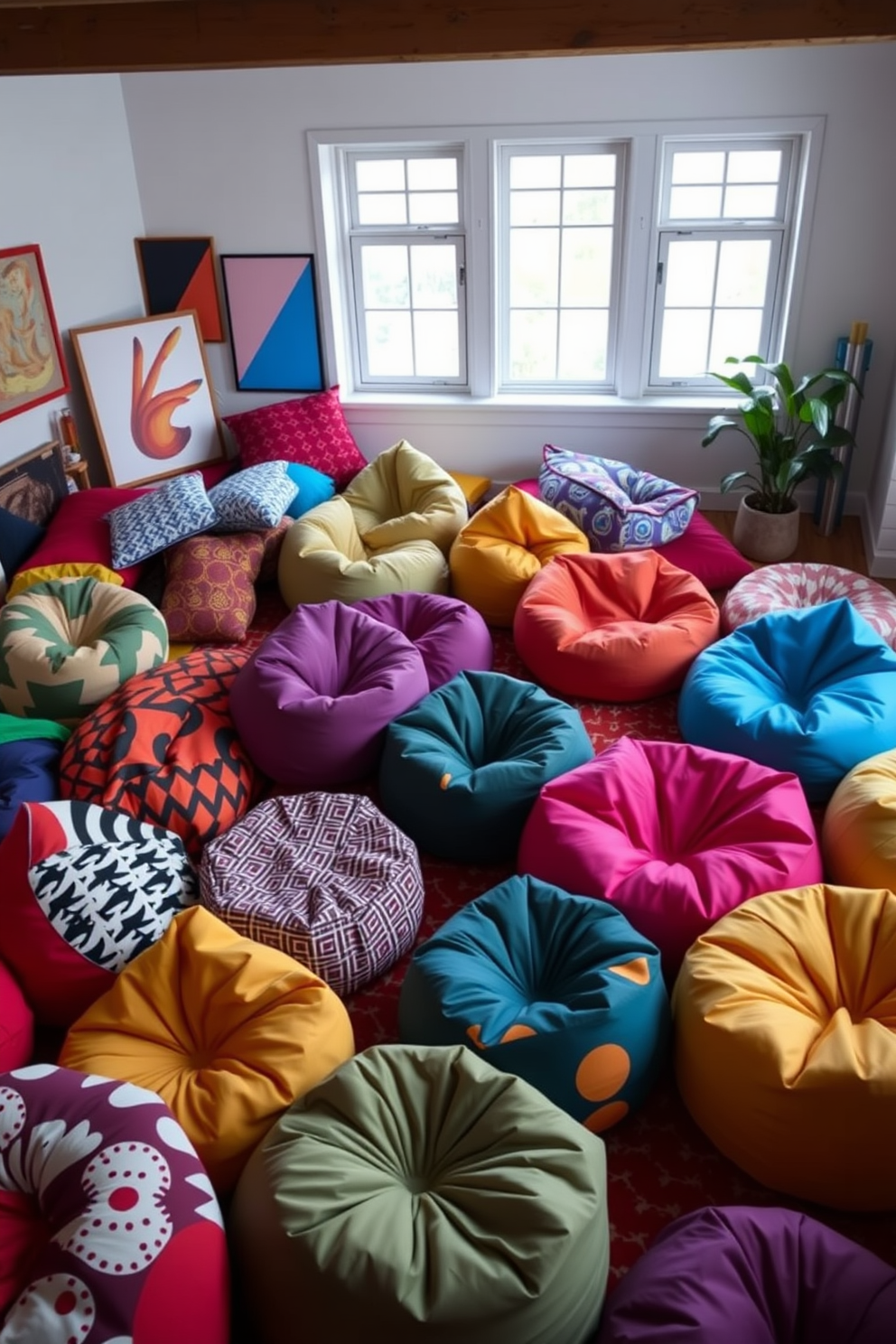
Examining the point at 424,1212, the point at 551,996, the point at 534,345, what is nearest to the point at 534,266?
the point at 534,345

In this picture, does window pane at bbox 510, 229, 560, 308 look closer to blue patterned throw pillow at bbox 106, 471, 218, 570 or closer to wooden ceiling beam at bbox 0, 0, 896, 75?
blue patterned throw pillow at bbox 106, 471, 218, 570

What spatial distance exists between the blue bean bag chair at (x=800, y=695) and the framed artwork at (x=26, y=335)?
2.88m

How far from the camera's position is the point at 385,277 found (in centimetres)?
516

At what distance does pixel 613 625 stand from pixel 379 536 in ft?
3.92

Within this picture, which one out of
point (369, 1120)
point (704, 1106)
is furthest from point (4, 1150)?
point (704, 1106)

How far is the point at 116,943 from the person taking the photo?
8.00ft

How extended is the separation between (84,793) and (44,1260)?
1462 millimetres

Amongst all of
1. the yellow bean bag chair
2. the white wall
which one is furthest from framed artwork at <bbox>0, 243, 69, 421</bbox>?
the yellow bean bag chair

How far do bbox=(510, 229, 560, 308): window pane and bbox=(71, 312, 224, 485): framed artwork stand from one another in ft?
5.15

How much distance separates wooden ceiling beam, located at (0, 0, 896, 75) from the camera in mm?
1887

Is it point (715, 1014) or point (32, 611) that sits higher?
point (32, 611)

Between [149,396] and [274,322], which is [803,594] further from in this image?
[149,396]

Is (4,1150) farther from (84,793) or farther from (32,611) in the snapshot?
(32,611)

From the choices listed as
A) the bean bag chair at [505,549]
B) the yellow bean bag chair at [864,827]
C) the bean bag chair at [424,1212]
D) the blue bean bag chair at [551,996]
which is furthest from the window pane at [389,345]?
the bean bag chair at [424,1212]
